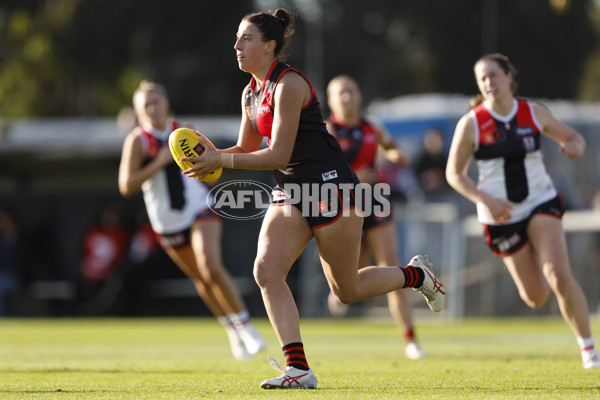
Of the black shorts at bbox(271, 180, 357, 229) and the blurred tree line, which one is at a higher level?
the blurred tree line

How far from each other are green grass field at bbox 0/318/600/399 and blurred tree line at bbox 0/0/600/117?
1543 centimetres

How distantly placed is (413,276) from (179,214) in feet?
11.6

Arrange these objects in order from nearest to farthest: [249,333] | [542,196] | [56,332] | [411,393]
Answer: [411,393]
[542,196]
[249,333]
[56,332]

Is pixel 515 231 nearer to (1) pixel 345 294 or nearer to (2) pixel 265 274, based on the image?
(1) pixel 345 294

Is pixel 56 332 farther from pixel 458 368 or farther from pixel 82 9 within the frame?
pixel 82 9

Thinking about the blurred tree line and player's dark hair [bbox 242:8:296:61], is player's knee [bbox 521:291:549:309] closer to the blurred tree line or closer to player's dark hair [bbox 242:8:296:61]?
player's dark hair [bbox 242:8:296:61]

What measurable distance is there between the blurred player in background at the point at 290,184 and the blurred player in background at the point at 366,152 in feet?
10.6

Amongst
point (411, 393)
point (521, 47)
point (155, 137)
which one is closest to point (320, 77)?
point (521, 47)

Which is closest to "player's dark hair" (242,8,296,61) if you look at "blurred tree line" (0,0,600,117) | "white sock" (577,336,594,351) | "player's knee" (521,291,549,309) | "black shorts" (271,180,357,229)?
"black shorts" (271,180,357,229)

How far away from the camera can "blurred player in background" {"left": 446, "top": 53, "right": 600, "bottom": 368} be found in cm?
795

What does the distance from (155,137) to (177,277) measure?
1005 cm

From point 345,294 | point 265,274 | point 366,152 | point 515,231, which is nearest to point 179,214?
point 366,152

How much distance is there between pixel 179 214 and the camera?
395 inches

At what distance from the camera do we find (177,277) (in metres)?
19.8
